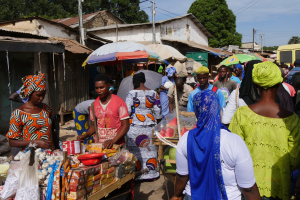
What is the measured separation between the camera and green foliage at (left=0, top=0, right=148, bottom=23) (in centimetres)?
2670

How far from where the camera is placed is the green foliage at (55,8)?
87.6 feet

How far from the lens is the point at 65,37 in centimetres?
1067

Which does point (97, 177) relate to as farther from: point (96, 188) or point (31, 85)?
point (31, 85)

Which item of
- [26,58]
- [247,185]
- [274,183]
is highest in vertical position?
[26,58]

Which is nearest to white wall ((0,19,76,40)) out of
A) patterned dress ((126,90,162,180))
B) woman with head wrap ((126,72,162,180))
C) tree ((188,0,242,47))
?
woman with head wrap ((126,72,162,180))

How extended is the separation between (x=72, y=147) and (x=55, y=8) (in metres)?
29.6

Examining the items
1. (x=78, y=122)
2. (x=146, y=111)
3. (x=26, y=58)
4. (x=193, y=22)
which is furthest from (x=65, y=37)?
(x=193, y=22)

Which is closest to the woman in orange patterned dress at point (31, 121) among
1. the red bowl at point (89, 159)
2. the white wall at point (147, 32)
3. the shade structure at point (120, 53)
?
the red bowl at point (89, 159)

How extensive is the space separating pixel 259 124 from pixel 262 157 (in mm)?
275

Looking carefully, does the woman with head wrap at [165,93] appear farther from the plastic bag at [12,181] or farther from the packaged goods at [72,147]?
the plastic bag at [12,181]

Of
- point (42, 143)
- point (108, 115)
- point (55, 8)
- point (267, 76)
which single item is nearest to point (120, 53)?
point (108, 115)

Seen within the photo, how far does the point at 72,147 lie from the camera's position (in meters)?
2.61

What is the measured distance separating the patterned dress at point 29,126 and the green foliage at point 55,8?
18.8 metres

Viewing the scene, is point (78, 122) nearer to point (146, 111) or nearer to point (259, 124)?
point (146, 111)
